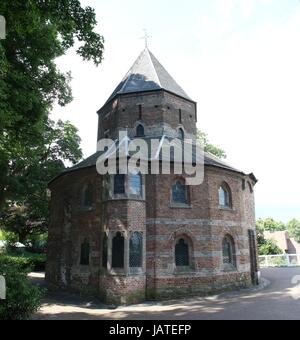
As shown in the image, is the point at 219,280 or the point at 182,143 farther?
the point at 182,143

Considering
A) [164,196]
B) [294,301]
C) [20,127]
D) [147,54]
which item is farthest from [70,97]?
[294,301]

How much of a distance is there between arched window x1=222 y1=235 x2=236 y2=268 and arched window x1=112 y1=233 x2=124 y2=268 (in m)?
6.35

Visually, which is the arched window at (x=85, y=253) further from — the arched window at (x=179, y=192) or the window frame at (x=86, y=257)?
the arched window at (x=179, y=192)

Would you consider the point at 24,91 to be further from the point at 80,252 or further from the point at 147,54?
the point at 147,54

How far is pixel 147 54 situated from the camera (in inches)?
980

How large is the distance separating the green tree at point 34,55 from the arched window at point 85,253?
6.18 metres

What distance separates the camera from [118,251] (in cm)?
1494

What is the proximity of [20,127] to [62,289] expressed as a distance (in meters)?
9.96

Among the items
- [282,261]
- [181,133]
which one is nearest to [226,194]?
[181,133]

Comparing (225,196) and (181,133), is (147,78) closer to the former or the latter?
(181,133)

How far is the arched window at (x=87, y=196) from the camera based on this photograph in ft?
58.6
